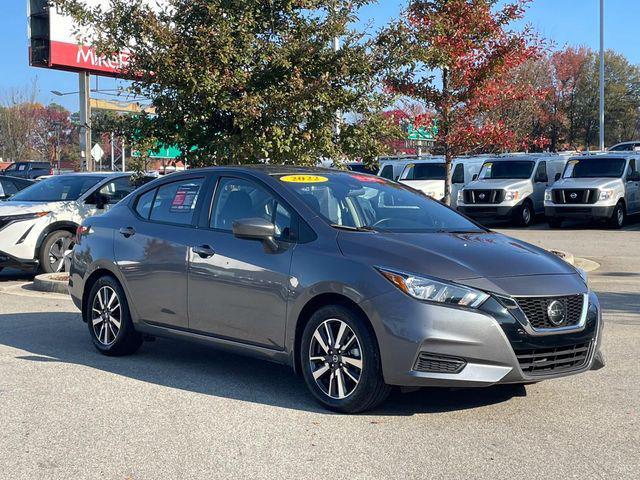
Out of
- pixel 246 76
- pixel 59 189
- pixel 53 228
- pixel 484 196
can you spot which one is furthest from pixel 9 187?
pixel 484 196

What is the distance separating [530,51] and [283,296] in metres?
10.7

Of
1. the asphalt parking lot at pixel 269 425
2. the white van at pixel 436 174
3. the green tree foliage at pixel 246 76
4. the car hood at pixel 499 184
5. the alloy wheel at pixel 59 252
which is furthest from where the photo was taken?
the white van at pixel 436 174

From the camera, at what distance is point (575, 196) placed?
21.8 meters

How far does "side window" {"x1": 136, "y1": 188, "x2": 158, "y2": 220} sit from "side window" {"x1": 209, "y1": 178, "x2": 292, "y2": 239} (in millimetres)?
895

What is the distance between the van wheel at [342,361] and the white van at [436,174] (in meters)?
19.4

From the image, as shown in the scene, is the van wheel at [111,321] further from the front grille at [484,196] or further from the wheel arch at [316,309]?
the front grille at [484,196]

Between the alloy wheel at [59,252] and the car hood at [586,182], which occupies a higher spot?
the car hood at [586,182]

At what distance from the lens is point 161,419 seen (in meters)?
5.47

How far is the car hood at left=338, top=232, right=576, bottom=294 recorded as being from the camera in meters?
5.24

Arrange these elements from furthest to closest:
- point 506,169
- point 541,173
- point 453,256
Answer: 1. point 541,173
2. point 506,169
3. point 453,256

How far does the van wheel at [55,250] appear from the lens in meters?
12.7

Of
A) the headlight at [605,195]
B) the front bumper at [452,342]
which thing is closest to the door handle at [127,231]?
the front bumper at [452,342]

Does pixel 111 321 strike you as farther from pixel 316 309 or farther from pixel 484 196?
pixel 484 196

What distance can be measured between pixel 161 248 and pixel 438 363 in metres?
2.71
